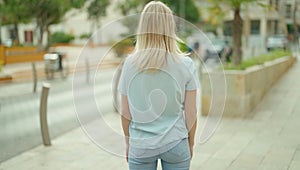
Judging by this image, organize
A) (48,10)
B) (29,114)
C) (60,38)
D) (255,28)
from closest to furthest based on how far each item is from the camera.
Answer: (29,114) → (48,10) → (60,38) → (255,28)

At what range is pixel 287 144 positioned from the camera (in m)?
6.43

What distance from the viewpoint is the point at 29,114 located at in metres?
9.66

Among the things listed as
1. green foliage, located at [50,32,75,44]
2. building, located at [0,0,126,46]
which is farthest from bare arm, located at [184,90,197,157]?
green foliage, located at [50,32,75,44]

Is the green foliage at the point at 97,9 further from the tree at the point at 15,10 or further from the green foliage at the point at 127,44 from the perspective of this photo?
the green foliage at the point at 127,44

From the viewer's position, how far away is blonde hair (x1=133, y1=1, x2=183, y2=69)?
8.58 ft

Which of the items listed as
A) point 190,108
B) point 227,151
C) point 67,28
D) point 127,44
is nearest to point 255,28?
point 67,28

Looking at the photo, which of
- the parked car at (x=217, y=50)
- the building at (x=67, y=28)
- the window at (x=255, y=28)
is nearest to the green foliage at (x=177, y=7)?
the building at (x=67, y=28)

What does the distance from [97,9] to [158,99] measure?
36.8 metres

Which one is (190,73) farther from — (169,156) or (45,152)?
(45,152)

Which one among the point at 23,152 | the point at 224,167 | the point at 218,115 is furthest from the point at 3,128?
the point at 218,115

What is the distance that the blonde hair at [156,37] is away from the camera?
103 inches

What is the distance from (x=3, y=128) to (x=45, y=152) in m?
2.25

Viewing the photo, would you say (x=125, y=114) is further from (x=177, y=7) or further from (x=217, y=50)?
(x=177, y=7)

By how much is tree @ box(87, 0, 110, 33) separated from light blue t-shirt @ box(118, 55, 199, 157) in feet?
110
